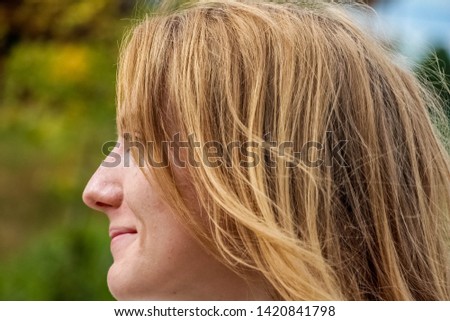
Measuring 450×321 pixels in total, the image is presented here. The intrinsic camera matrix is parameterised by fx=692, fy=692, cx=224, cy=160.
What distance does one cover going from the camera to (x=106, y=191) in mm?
1460

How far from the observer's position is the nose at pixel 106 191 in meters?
1.45

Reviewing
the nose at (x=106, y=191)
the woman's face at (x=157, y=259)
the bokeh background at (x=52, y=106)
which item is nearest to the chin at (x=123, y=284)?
the woman's face at (x=157, y=259)

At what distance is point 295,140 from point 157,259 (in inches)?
14.2

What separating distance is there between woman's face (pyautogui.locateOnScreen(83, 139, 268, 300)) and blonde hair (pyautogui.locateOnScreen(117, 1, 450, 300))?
3 centimetres

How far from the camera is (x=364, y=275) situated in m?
1.40

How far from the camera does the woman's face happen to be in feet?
4.49

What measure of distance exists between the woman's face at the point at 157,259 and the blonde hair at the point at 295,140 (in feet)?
0.11

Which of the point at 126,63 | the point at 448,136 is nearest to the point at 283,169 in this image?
the point at 126,63

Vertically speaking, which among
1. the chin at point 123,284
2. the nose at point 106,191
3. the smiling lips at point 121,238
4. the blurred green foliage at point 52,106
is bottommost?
the chin at point 123,284

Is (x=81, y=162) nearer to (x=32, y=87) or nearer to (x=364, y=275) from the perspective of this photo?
(x=32, y=87)

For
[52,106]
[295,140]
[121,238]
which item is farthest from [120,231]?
[52,106]

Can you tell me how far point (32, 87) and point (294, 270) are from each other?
3389 millimetres

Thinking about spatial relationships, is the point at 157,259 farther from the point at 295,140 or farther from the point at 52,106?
the point at 52,106

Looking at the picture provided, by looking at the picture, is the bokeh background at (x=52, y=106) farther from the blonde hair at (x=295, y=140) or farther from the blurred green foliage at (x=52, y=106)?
the blonde hair at (x=295, y=140)
